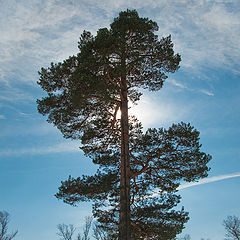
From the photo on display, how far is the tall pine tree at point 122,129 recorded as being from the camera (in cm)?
1024

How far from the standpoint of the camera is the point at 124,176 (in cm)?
998

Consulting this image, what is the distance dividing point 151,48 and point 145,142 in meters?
4.27

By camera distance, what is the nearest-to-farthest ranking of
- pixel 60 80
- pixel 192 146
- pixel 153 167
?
pixel 192 146
pixel 153 167
pixel 60 80

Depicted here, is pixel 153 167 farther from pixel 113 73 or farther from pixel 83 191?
pixel 113 73

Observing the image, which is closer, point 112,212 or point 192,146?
point 192,146

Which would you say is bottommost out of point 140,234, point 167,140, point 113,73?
point 140,234

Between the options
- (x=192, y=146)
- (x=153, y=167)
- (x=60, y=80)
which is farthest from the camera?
(x=60, y=80)

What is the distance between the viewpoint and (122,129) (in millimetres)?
11102

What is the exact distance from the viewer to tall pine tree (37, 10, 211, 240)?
10242 millimetres

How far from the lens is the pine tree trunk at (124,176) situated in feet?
29.6

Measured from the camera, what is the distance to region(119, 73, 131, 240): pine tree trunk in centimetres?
901

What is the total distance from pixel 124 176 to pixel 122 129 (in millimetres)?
2131

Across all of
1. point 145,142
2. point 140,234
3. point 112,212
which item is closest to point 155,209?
point 140,234

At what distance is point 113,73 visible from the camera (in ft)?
35.2
